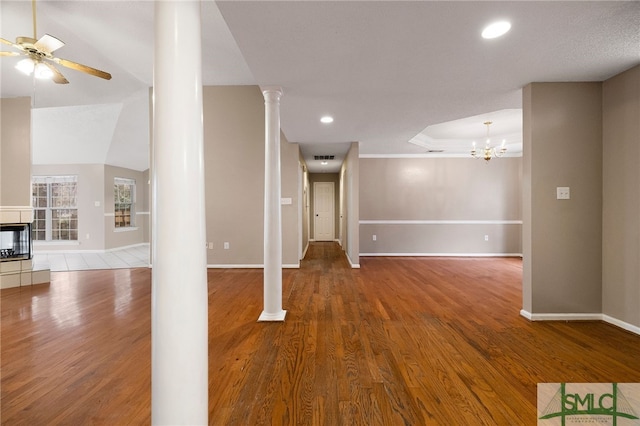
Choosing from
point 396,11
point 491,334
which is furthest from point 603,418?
point 396,11

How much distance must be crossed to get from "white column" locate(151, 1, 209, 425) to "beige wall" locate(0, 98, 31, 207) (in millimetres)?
5567

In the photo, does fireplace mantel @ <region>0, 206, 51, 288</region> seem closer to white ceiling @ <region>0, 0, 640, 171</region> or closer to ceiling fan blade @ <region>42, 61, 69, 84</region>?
white ceiling @ <region>0, 0, 640, 171</region>

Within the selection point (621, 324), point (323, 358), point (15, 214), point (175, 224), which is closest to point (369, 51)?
point (175, 224)

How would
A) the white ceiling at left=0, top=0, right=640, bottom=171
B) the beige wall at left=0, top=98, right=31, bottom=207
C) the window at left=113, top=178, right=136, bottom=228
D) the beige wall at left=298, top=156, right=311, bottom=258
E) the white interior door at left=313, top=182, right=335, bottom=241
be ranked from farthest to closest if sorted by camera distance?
the white interior door at left=313, top=182, right=335, bottom=241
the window at left=113, top=178, right=136, bottom=228
the beige wall at left=298, top=156, right=311, bottom=258
the beige wall at left=0, top=98, right=31, bottom=207
the white ceiling at left=0, top=0, right=640, bottom=171

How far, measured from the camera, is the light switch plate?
306 cm

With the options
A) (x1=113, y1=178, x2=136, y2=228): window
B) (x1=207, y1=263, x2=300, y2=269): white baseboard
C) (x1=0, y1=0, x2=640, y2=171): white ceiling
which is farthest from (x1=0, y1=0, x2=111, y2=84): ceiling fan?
(x1=113, y1=178, x2=136, y2=228): window

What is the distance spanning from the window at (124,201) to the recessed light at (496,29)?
962cm

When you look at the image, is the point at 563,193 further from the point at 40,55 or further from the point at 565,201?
the point at 40,55

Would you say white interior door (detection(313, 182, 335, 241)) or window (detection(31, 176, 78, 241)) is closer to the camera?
window (detection(31, 176, 78, 241))

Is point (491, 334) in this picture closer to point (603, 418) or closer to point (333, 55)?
point (603, 418)

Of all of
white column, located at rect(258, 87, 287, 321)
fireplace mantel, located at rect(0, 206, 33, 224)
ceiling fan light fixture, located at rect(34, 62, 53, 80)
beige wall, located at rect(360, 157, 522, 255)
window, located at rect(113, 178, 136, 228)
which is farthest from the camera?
window, located at rect(113, 178, 136, 228)

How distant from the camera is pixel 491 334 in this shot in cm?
271

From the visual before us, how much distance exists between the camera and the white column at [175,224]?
1.06 meters

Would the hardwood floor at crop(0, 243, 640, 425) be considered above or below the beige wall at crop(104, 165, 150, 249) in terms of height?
below
